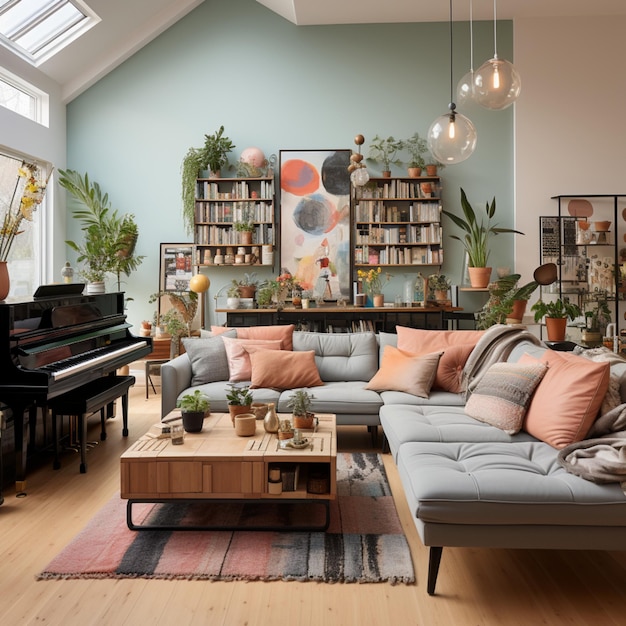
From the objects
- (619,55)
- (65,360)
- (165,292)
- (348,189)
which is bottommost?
(65,360)

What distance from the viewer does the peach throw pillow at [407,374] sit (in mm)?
4465

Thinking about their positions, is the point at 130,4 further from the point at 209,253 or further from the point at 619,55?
the point at 619,55

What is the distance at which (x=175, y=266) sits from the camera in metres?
7.44

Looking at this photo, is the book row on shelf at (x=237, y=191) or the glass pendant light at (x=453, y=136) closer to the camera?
the glass pendant light at (x=453, y=136)

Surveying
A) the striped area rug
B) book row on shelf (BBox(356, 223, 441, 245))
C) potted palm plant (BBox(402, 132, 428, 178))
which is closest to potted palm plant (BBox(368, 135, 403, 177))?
potted palm plant (BBox(402, 132, 428, 178))

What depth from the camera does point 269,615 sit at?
240 centimetres

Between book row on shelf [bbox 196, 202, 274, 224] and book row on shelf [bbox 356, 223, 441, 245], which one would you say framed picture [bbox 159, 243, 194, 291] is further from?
book row on shelf [bbox 356, 223, 441, 245]

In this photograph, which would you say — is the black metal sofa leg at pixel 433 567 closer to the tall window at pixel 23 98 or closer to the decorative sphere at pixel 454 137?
the decorative sphere at pixel 454 137

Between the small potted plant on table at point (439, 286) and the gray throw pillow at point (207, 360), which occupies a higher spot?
the small potted plant on table at point (439, 286)

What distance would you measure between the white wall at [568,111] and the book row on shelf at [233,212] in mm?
2953

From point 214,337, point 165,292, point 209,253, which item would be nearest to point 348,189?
point 209,253

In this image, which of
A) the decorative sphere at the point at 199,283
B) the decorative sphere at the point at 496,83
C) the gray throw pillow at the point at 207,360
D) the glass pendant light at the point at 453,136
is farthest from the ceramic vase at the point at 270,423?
the decorative sphere at the point at 199,283

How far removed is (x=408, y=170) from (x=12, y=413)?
507cm

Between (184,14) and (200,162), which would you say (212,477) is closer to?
(200,162)
